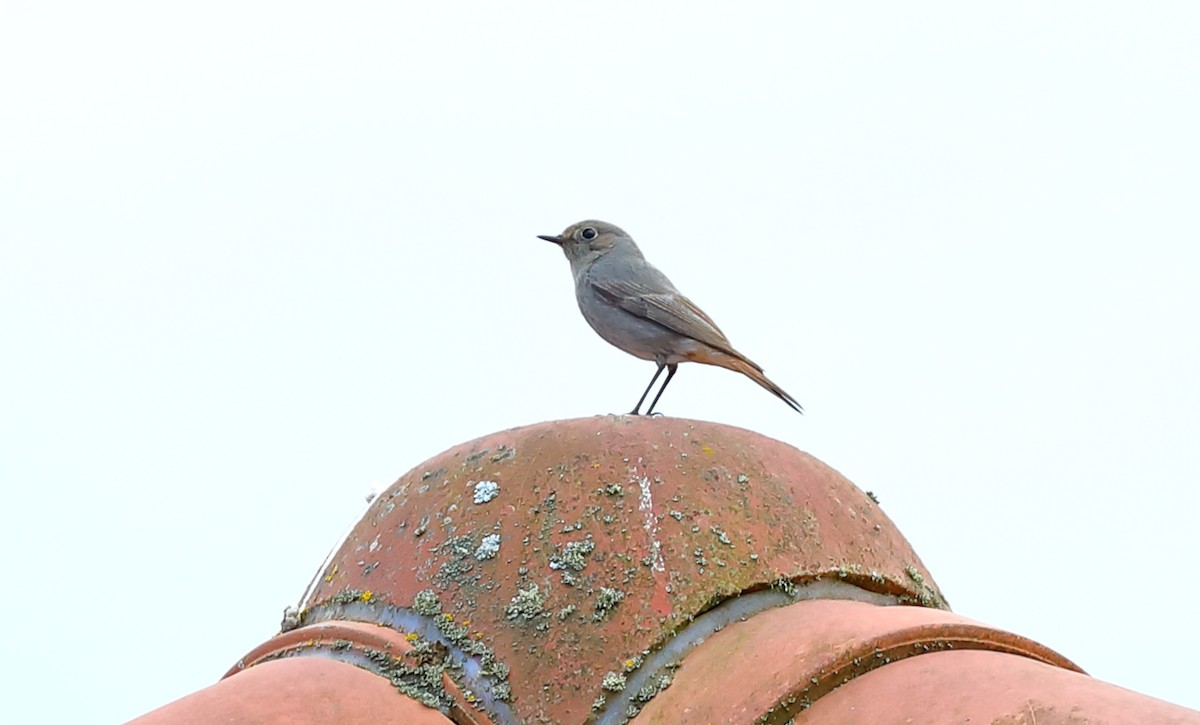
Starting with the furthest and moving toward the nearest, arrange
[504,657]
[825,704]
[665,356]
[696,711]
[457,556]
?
[665,356], [457,556], [504,657], [696,711], [825,704]

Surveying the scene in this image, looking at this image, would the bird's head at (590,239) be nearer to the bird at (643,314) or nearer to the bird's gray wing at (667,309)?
the bird at (643,314)

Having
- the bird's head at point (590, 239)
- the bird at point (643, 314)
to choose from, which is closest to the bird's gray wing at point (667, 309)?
the bird at point (643, 314)

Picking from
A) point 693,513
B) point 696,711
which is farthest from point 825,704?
point 693,513

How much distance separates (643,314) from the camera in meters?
5.38

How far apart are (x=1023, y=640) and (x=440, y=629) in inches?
42.0

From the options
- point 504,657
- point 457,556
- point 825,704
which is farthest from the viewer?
point 457,556

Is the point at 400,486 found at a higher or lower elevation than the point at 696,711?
higher

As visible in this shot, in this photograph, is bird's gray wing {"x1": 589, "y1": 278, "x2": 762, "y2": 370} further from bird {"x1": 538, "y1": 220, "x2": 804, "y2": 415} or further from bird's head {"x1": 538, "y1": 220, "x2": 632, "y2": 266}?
bird's head {"x1": 538, "y1": 220, "x2": 632, "y2": 266}

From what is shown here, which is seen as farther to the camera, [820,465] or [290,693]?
[820,465]

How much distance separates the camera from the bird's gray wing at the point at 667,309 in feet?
17.6

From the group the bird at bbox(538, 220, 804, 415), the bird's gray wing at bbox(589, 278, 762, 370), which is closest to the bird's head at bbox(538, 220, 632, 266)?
the bird at bbox(538, 220, 804, 415)

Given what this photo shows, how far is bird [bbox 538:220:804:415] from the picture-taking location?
539 cm

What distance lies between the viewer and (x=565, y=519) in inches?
100

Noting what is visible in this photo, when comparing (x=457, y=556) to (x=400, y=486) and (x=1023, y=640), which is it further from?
(x=1023, y=640)
